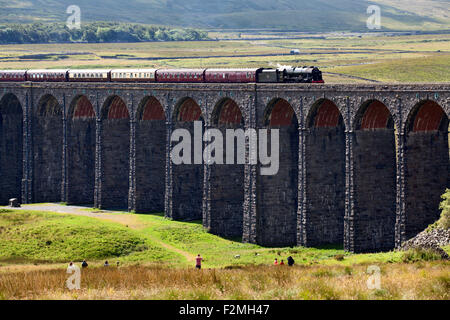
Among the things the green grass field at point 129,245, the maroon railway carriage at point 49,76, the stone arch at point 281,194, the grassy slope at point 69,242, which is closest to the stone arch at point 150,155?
the green grass field at point 129,245

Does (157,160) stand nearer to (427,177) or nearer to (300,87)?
(300,87)

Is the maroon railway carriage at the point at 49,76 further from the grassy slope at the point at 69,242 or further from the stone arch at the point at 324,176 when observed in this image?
the stone arch at the point at 324,176

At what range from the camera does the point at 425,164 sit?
55375mm

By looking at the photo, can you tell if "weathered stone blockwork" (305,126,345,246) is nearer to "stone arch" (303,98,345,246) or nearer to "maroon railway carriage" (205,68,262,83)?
"stone arch" (303,98,345,246)

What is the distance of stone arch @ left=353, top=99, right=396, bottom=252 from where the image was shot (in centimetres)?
5872

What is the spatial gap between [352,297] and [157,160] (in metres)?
51.4

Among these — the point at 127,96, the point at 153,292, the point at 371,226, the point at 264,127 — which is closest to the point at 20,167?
the point at 127,96

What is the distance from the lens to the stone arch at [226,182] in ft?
233

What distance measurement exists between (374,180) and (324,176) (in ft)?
18.7

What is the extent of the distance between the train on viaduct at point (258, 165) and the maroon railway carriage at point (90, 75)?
92.1 inches

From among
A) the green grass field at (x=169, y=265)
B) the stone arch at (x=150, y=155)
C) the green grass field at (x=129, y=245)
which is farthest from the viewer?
the stone arch at (x=150, y=155)

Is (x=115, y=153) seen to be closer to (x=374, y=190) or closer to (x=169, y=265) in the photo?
(x=169, y=265)

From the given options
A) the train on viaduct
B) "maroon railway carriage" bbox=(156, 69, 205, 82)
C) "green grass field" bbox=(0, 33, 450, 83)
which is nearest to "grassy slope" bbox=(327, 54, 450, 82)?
"green grass field" bbox=(0, 33, 450, 83)

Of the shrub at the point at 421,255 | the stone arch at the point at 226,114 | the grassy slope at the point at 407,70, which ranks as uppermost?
the grassy slope at the point at 407,70
